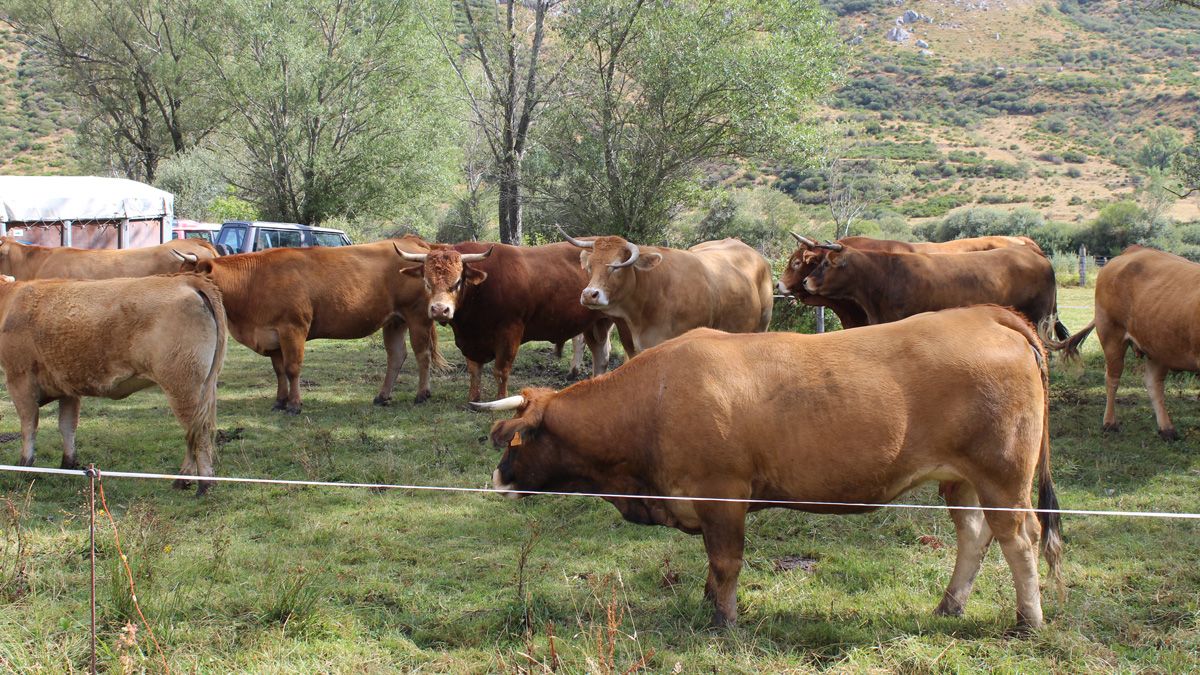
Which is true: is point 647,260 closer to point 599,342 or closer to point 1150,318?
point 599,342

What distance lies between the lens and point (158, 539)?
5.41m

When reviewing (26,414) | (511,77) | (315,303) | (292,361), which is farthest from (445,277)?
(511,77)

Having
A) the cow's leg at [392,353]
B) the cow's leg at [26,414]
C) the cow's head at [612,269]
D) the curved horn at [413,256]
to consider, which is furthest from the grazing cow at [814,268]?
the cow's leg at [26,414]

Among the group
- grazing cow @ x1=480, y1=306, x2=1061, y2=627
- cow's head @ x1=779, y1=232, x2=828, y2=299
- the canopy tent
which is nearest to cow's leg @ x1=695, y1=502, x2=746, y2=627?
grazing cow @ x1=480, y1=306, x2=1061, y2=627

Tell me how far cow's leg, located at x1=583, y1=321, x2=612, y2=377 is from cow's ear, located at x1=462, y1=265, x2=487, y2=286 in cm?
169

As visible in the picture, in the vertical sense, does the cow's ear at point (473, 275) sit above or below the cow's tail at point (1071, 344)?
above

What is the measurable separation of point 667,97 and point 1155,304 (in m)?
11.8

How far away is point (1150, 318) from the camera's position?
354 inches

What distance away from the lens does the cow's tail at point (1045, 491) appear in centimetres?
463

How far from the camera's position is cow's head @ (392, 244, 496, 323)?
9977mm

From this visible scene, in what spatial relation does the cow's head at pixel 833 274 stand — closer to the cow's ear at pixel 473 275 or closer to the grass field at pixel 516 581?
the grass field at pixel 516 581

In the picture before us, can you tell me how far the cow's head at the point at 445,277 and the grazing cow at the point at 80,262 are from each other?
5.53m

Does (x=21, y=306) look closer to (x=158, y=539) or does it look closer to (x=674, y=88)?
(x=158, y=539)

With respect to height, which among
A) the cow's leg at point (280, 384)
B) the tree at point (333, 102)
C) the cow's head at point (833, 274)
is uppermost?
the tree at point (333, 102)
